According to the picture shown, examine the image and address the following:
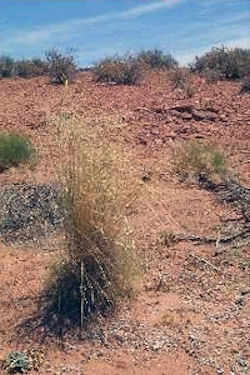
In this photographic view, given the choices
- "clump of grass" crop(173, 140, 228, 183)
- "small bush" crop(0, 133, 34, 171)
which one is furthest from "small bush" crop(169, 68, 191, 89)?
"small bush" crop(0, 133, 34, 171)

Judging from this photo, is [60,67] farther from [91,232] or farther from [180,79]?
[91,232]

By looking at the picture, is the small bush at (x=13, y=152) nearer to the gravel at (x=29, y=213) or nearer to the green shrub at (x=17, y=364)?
the gravel at (x=29, y=213)


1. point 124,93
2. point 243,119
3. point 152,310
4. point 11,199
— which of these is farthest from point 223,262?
point 124,93

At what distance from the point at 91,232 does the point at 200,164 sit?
6.30 metres

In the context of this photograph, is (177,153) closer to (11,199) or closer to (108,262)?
(11,199)

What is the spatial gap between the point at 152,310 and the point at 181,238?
7.25 feet

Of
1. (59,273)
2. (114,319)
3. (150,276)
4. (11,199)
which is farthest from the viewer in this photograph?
(11,199)

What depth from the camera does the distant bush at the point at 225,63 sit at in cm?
2114

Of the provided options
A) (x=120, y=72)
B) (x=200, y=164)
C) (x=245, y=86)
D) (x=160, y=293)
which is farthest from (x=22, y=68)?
(x=160, y=293)

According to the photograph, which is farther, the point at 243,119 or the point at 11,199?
the point at 243,119

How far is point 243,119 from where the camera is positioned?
16.4 meters

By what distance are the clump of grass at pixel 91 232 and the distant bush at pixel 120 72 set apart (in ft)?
47.0

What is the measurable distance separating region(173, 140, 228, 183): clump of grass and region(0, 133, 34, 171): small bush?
290 cm

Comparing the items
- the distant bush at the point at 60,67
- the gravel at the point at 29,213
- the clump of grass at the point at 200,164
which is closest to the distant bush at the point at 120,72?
the distant bush at the point at 60,67
